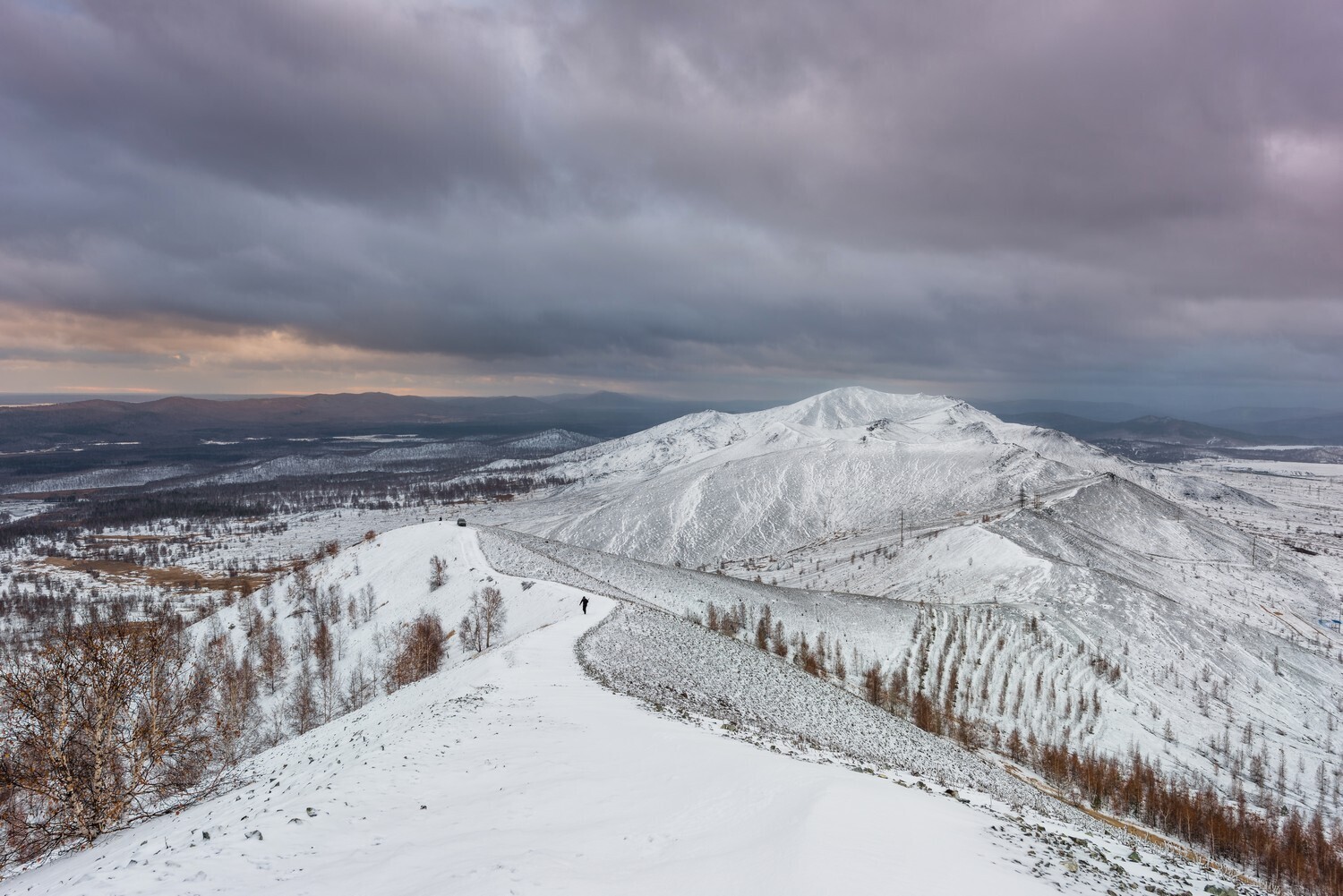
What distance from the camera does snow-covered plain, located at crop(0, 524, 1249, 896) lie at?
33.4 feet

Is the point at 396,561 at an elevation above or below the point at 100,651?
below

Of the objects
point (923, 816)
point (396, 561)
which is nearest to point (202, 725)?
point (396, 561)

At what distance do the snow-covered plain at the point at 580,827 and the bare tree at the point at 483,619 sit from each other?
75.7 feet

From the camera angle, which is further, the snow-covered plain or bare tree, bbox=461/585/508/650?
bare tree, bbox=461/585/508/650

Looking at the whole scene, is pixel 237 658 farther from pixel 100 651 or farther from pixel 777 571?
pixel 777 571

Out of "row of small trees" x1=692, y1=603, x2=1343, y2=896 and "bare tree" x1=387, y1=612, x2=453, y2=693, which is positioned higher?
"bare tree" x1=387, y1=612, x2=453, y2=693

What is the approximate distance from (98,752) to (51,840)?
2172mm

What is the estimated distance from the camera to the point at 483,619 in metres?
49.4

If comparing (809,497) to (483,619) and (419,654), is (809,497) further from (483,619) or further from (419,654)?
(419,654)

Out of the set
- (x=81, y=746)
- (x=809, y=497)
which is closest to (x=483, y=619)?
(x=81, y=746)

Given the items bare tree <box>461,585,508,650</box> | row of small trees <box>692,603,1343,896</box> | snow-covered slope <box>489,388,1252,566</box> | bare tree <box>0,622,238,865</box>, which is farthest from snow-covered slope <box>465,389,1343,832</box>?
bare tree <box>0,622,238,865</box>

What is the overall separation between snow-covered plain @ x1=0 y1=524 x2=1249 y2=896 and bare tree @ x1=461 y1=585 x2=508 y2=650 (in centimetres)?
2306

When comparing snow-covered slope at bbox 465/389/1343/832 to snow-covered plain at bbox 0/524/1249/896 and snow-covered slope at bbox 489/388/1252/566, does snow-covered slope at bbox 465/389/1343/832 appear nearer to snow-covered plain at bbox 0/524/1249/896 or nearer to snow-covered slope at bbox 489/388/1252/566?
snow-covered slope at bbox 489/388/1252/566

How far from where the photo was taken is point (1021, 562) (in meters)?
73.2
